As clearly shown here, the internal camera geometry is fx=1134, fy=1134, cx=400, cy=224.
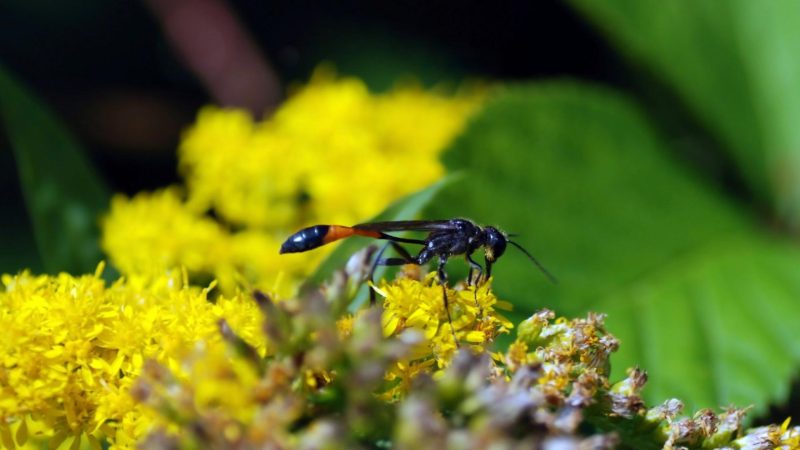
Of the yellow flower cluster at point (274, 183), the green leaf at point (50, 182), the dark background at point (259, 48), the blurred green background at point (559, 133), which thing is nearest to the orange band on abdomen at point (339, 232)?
the yellow flower cluster at point (274, 183)

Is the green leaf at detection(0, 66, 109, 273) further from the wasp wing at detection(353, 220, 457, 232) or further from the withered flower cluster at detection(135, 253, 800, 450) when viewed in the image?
the withered flower cluster at detection(135, 253, 800, 450)

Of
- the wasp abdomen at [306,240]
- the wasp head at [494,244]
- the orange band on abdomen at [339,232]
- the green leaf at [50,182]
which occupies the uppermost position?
the green leaf at [50,182]

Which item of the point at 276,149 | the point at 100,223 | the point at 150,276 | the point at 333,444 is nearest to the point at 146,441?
the point at 333,444

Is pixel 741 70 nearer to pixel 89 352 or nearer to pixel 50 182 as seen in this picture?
pixel 50 182

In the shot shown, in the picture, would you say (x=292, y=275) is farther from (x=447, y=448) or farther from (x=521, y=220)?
(x=447, y=448)

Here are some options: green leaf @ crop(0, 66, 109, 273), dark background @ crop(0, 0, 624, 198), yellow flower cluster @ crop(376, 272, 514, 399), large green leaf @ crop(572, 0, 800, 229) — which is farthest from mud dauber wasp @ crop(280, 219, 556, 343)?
dark background @ crop(0, 0, 624, 198)

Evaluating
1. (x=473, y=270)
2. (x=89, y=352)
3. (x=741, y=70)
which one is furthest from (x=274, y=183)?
(x=741, y=70)

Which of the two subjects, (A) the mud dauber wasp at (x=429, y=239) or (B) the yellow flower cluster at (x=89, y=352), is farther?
(A) the mud dauber wasp at (x=429, y=239)

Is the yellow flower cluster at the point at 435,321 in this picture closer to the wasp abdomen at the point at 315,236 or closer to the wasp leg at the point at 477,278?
the wasp leg at the point at 477,278
